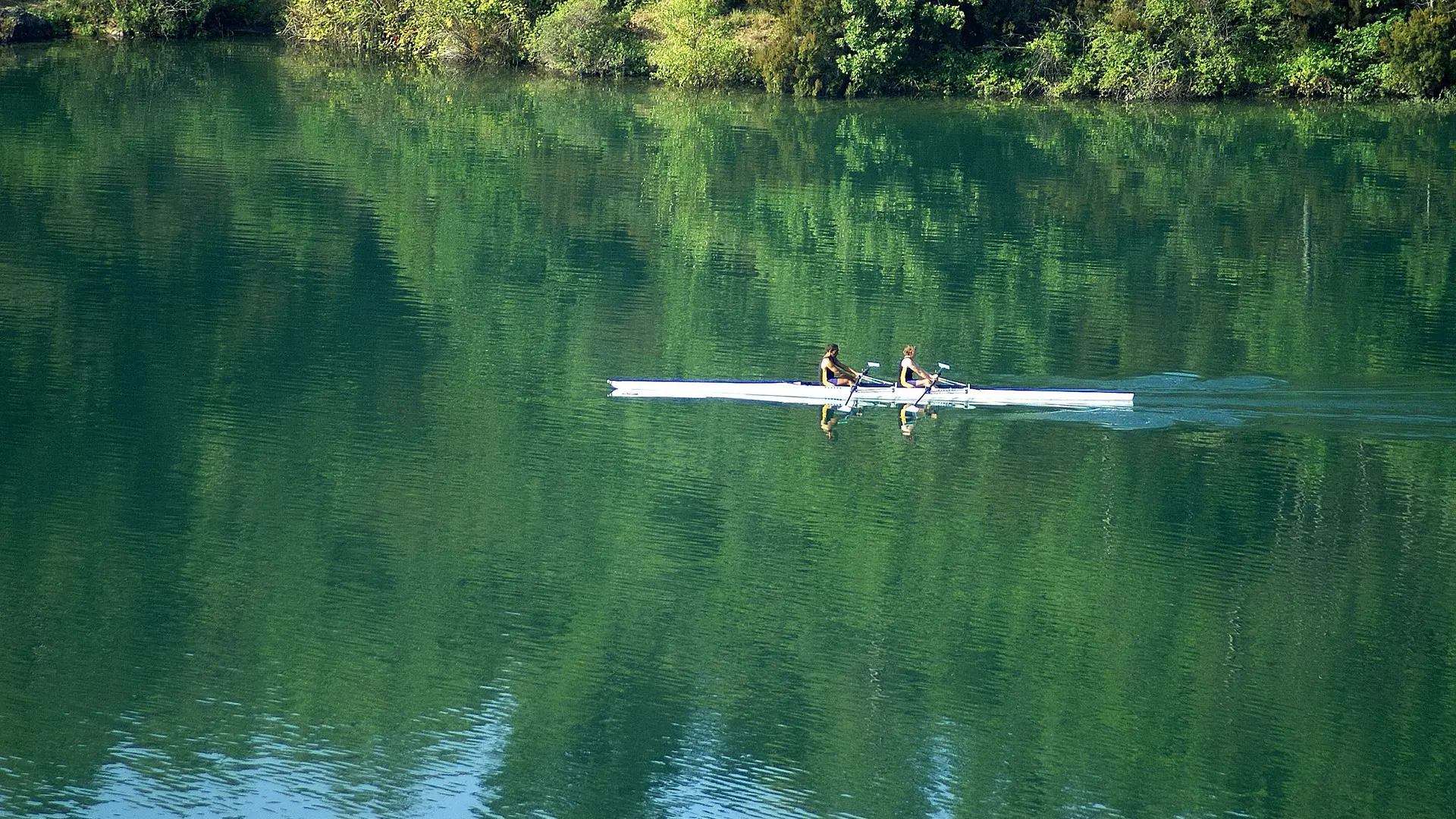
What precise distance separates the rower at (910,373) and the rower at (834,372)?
733mm

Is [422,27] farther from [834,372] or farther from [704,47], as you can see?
[834,372]

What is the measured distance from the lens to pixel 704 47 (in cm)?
5459

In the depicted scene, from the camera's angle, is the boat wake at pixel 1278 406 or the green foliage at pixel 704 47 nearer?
the boat wake at pixel 1278 406

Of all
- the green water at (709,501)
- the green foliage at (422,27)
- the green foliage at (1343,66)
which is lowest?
the green water at (709,501)

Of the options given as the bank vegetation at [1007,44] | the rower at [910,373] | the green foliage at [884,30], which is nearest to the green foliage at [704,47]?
the bank vegetation at [1007,44]

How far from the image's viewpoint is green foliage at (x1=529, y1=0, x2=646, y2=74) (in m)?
56.3

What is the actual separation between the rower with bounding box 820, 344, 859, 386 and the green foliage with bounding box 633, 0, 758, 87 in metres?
30.8

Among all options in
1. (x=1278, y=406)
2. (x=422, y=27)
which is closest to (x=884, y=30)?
(x=422, y=27)

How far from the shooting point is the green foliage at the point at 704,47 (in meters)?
54.5

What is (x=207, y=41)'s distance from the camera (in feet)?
201

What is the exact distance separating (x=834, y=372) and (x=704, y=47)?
31.4 metres

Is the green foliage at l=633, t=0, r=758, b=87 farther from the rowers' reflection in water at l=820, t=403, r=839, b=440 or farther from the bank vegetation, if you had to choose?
the rowers' reflection in water at l=820, t=403, r=839, b=440

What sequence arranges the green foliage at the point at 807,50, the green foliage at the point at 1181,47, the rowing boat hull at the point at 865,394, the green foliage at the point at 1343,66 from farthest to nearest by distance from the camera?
the green foliage at the point at 807,50
the green foliage at the point at 1181,47
the green foliage at the point at 1343,66
the rowing boat hull at the point at 865,394

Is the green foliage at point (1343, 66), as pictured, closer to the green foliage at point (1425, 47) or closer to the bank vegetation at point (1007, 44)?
the bank vegetation at point (1007, 44)
